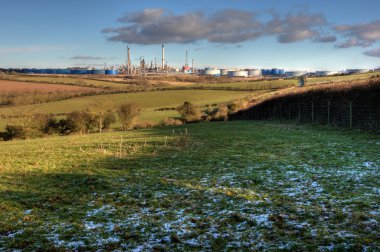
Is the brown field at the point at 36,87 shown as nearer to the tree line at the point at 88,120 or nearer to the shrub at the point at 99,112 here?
the tree line at the point at 88,120

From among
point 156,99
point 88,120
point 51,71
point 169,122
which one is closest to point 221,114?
point 169,122

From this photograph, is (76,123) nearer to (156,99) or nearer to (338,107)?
(338,107)

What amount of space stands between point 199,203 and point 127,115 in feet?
154

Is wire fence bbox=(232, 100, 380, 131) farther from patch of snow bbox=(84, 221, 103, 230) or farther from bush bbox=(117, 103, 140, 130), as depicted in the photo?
bush bbox=(117, 103, 140, 130)

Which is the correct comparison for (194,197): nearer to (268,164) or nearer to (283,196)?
(283,196)

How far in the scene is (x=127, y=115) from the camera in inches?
2098

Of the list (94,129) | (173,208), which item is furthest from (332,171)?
(94,129)

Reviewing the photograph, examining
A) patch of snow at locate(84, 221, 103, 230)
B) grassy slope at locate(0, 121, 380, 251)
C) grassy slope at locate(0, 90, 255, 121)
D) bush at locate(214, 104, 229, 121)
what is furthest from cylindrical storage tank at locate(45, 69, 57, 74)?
patch of snow at locate(84, 221, 103, 230)

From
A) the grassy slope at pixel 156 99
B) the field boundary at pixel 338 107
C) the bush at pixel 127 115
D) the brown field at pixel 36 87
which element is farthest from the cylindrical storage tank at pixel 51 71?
the field boundary at pixel 338 107

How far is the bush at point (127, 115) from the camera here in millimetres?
53281

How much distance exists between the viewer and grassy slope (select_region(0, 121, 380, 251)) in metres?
5.59

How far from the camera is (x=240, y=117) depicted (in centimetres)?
6047

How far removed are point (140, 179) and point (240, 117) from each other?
5113cm

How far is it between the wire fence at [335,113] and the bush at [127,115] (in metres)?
21.8
